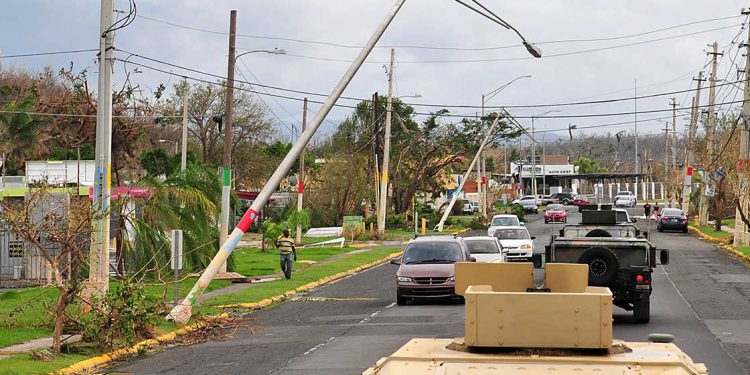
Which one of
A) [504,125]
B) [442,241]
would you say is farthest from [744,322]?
[504,125]

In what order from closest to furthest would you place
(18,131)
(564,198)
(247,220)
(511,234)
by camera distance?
1. (247,220)
2. (511,234)
3. (18,131)
4. (564,198)

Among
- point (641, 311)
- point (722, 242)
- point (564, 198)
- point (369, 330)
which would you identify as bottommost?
point (369, 330)

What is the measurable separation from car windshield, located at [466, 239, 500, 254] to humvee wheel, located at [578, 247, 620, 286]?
1410 centimetres

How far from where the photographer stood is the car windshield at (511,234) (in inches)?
1745

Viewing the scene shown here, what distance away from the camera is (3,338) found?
19.6 metres

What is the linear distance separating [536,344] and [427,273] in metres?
19.3

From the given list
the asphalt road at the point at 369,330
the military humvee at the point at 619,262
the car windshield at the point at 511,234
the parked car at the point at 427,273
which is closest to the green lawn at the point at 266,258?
the asphalt road at the point at 369,330

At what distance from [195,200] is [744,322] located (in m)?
17.0

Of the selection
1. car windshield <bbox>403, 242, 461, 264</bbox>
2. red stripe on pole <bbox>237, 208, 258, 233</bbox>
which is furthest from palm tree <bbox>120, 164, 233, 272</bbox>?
car windshield <bbox>403, 242, 461, 264</bbox>

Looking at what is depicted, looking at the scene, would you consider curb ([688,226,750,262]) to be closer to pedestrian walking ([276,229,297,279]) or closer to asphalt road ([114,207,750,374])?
asphalt road ([114,207,750,374])

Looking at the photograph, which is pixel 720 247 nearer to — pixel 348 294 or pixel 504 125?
pixel 348 294

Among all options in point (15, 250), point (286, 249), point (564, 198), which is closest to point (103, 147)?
point (15, 250)

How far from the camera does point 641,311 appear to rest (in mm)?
21047

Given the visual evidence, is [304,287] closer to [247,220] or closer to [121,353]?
[247,220]
